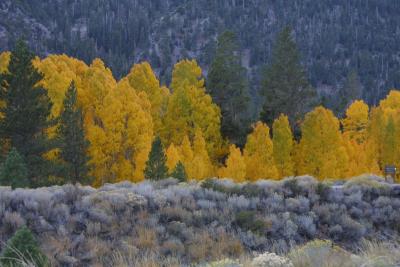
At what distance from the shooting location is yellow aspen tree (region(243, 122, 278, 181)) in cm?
3375

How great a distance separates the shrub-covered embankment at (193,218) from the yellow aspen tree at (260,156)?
17323 mm

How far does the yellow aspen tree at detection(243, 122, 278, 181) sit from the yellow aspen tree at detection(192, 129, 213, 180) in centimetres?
291

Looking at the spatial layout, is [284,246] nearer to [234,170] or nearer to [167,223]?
[167,223]

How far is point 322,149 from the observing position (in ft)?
116

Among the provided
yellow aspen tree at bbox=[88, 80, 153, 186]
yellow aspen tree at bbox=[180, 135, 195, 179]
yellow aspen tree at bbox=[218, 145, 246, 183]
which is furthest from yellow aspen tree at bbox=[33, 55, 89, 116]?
yellow aspen tree at bbox=[218, 145, 246, 183]

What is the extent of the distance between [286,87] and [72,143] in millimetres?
21901

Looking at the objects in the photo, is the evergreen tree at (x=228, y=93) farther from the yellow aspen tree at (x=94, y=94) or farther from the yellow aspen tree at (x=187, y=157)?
the yellow aspen tree at (x=94, y=94)

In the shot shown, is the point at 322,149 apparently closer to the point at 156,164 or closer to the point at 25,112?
the point at 156,164

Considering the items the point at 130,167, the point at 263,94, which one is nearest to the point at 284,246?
the point at 130,167

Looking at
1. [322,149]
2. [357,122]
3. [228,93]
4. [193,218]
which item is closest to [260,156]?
[322,149]

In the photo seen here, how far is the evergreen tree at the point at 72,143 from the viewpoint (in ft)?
89.5

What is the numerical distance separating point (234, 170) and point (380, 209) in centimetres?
1721

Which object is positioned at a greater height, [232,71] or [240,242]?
[232,71]

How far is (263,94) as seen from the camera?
144 ft
